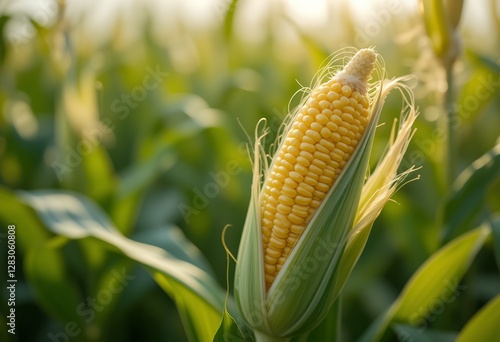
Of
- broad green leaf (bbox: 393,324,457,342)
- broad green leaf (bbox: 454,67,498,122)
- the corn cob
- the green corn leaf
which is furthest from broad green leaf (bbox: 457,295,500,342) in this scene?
broad green leaf (bbox: 454,67,498,122)

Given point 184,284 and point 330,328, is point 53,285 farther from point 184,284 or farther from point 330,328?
point 330,328

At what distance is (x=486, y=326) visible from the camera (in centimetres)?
141

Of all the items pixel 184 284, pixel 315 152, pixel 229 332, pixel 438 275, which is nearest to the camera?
pixel 315 152

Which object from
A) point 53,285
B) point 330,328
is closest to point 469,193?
point 330,328

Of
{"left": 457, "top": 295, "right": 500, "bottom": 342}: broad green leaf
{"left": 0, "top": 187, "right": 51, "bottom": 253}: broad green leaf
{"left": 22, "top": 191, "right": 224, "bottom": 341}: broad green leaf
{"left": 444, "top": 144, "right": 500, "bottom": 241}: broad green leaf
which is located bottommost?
{"left": 0, "top": 187, "right": 51, "bottom": 253}: broad green leaf

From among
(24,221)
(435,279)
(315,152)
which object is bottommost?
(24,221)

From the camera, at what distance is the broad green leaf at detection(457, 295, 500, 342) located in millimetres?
1404

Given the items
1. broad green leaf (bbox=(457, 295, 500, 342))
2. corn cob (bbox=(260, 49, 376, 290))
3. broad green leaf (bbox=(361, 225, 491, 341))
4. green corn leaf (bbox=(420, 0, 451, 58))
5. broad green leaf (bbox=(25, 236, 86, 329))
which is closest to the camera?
corn cob (bbox=(260, 49, 376, 290))

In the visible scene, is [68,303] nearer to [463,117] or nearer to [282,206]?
[282,206]

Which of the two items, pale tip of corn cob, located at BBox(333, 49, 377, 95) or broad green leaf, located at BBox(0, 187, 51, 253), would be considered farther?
broad green leaf, located at BBox(0, 187, 51, 253)

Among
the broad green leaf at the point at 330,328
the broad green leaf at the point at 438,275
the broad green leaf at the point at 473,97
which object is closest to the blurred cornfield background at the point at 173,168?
the broad green leaf at the point at 473,97

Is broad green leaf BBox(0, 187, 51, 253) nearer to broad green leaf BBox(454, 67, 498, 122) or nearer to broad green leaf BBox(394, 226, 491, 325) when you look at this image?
broad green leaf BBox(394, 226, 491, 325)

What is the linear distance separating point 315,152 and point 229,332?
453mm

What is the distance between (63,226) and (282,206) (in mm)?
949
